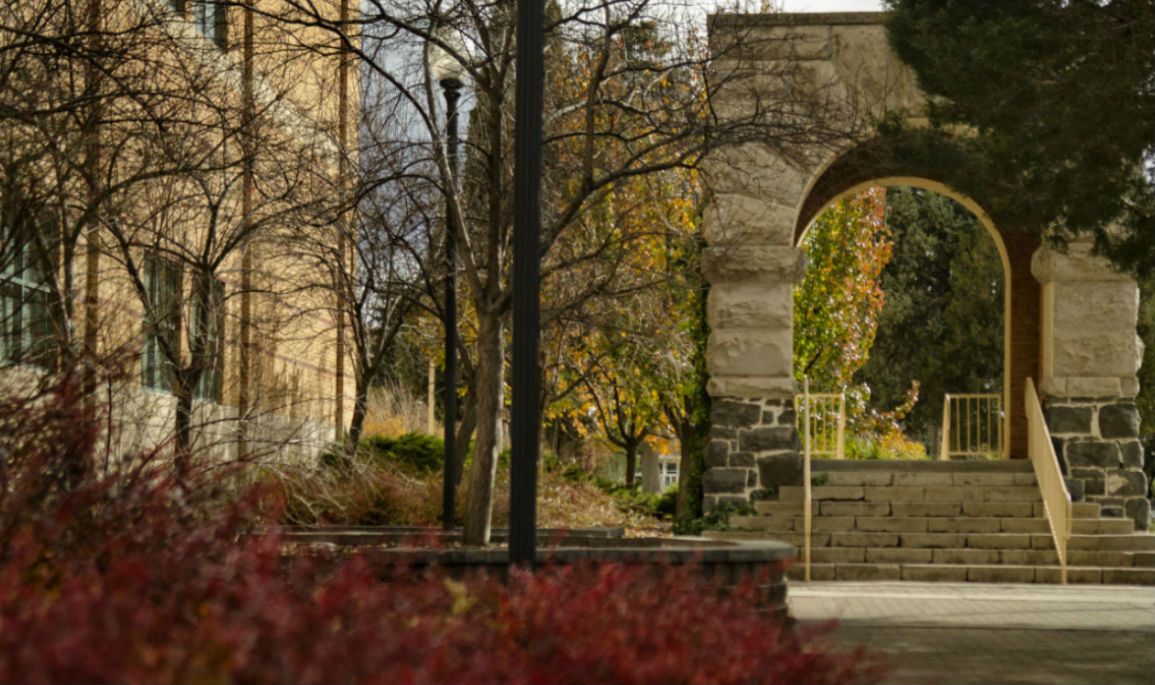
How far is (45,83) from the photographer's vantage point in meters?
7.71

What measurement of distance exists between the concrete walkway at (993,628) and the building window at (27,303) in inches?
234

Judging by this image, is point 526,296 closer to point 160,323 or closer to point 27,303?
point 160,323

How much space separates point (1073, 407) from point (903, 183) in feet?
13.9

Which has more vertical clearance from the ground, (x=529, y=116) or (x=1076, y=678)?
(x=529, y=116)

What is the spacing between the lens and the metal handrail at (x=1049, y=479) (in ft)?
48.6

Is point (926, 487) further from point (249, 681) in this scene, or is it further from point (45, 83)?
point (249, 681)

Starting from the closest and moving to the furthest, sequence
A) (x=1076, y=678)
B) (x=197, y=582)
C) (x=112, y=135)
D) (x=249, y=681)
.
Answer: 1. (x=249, y=681)
2. (x=197, y=582)
3. (x=1076, y=678)
4. (x=112, y=135)

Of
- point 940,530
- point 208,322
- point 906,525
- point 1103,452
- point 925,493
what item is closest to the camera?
point 208,322

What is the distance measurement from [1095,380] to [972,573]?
3.42 m

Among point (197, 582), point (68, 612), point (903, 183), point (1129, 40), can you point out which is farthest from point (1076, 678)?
point (903, 183)

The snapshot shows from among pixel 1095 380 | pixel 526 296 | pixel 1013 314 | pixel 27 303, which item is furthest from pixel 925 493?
pixel 526 296

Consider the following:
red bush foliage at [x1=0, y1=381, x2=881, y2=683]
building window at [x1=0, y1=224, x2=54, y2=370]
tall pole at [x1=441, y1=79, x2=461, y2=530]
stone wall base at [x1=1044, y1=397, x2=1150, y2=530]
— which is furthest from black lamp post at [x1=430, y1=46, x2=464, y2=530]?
stone wall base at [x1=1044, y1=397, x2=1150, y2=530]

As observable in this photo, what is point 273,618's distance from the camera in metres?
2.91

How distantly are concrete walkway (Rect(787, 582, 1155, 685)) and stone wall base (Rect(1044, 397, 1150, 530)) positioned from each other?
2.08m
